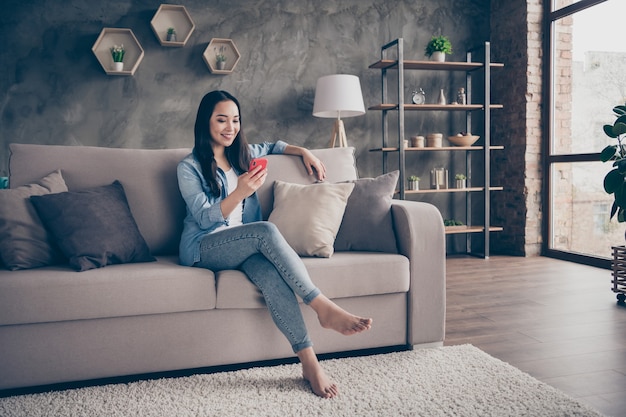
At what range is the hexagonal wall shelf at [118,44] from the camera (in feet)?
14.4

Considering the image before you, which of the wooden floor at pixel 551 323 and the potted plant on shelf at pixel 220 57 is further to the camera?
the potted plant on shelf at pixel 220 57

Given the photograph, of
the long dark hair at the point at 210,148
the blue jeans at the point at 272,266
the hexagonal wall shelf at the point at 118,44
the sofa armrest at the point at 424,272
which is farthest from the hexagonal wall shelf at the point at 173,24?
the sofa armrest at the point at 424,272

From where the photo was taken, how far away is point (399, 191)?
4730 mm

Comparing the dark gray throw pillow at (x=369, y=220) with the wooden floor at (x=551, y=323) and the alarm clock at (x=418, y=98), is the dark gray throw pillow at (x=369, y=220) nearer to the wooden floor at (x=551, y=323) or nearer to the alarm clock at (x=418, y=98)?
the wooden floor at (x=551, y=323)

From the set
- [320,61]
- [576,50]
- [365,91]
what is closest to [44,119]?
[320,61]

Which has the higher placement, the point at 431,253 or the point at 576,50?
the point at 576,50

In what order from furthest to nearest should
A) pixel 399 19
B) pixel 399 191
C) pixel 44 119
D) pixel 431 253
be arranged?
pixel 399 19 < pixel 399 191 < pixel 44 119 < pixel 431 253

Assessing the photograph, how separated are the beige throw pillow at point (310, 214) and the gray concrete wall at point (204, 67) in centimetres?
239

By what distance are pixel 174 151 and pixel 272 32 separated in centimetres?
251

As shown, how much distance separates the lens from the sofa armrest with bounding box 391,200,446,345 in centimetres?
233

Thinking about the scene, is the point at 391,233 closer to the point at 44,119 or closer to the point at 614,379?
the point at 614,379

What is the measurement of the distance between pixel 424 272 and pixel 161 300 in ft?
3.79

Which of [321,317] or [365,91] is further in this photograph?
[365,91]

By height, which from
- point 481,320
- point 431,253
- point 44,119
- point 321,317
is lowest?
point 481,320
